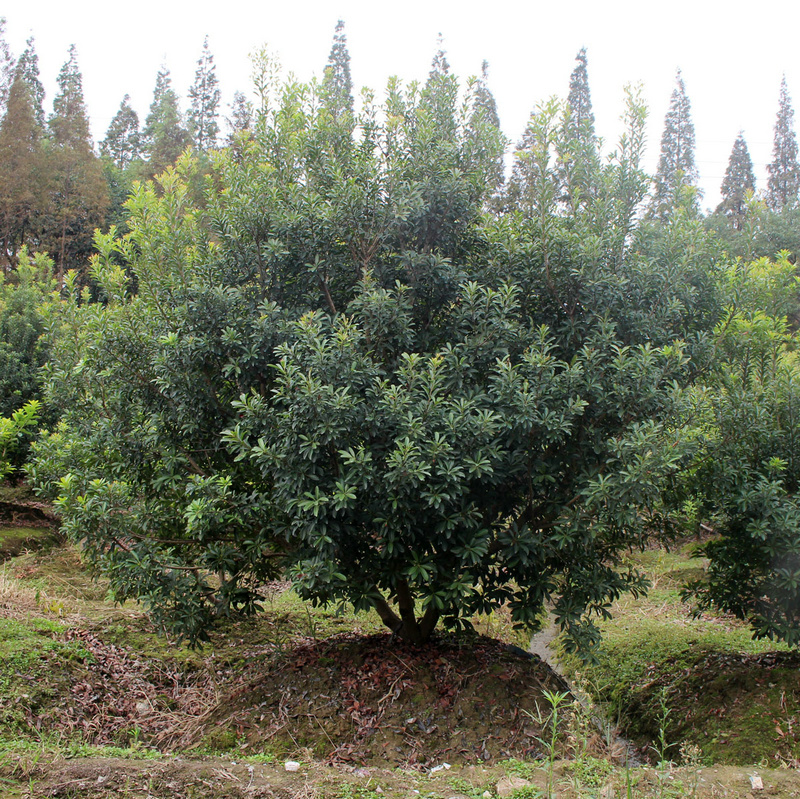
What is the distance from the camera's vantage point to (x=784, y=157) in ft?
126

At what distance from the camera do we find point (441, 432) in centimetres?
457

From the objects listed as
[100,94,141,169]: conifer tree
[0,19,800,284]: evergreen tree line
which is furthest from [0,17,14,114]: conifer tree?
[100,94,141,169]: conifer tree

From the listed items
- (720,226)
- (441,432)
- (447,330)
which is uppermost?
(720,226)

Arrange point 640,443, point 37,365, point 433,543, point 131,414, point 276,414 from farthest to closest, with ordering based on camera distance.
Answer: point 37,365 < point 131,414 < point 433,543 < point 276,414 < point 640,443

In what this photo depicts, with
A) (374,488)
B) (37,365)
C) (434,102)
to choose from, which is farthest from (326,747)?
(37,365)

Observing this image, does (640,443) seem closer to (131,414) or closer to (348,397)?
(348,397)

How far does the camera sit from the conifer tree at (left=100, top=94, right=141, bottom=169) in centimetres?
4944

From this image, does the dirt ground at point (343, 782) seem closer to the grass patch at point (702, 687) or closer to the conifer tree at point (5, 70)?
the grass patch at point (702, 687)

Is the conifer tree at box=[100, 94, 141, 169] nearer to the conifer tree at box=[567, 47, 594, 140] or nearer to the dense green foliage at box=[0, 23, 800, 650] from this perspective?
the conifer tree at box=[567, 47, 594, 140]

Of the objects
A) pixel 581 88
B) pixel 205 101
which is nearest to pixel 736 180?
pixel 581 88

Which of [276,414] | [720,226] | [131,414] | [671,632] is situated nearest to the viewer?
[276,414]

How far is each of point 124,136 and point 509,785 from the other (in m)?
55.4

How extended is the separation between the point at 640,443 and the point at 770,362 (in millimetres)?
2488

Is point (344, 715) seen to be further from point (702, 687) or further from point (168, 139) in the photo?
point (168, 139)
